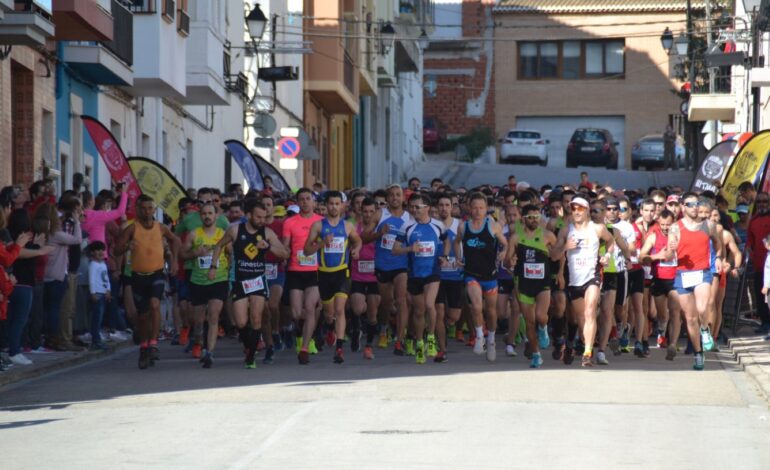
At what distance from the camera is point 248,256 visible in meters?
18.3

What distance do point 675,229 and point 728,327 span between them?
6300 millimetres

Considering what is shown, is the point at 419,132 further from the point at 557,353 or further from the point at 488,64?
the point at 557,353

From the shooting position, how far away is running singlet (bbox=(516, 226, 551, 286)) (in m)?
18.8

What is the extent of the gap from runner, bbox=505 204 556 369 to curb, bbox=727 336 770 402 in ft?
7.31

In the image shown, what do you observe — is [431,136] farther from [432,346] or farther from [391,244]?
[432,346]

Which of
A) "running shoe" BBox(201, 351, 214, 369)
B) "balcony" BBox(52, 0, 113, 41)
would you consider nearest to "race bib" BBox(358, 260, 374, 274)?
"running shoe" BBox(201, 351, 214, 369)

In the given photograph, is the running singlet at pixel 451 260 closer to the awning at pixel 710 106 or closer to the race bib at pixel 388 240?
the race bib at pixel 388 240

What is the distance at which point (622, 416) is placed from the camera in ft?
44.2

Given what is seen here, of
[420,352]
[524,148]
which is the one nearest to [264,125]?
[420,352]

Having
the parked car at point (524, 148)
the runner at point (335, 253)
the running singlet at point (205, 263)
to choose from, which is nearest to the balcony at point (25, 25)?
the running singlet at point (205, 263)

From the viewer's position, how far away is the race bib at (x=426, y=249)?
19206 millimetres

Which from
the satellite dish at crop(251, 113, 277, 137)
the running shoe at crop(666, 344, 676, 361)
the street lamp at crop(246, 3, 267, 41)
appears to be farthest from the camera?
the satellite dish at crop(251, 113, 277, 137)

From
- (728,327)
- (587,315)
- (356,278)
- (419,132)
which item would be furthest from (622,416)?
(419,132)

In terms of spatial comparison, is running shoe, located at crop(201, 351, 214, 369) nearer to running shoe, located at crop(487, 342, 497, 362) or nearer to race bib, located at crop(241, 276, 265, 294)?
race bib, located at crop(241, 276, 265, 294)
